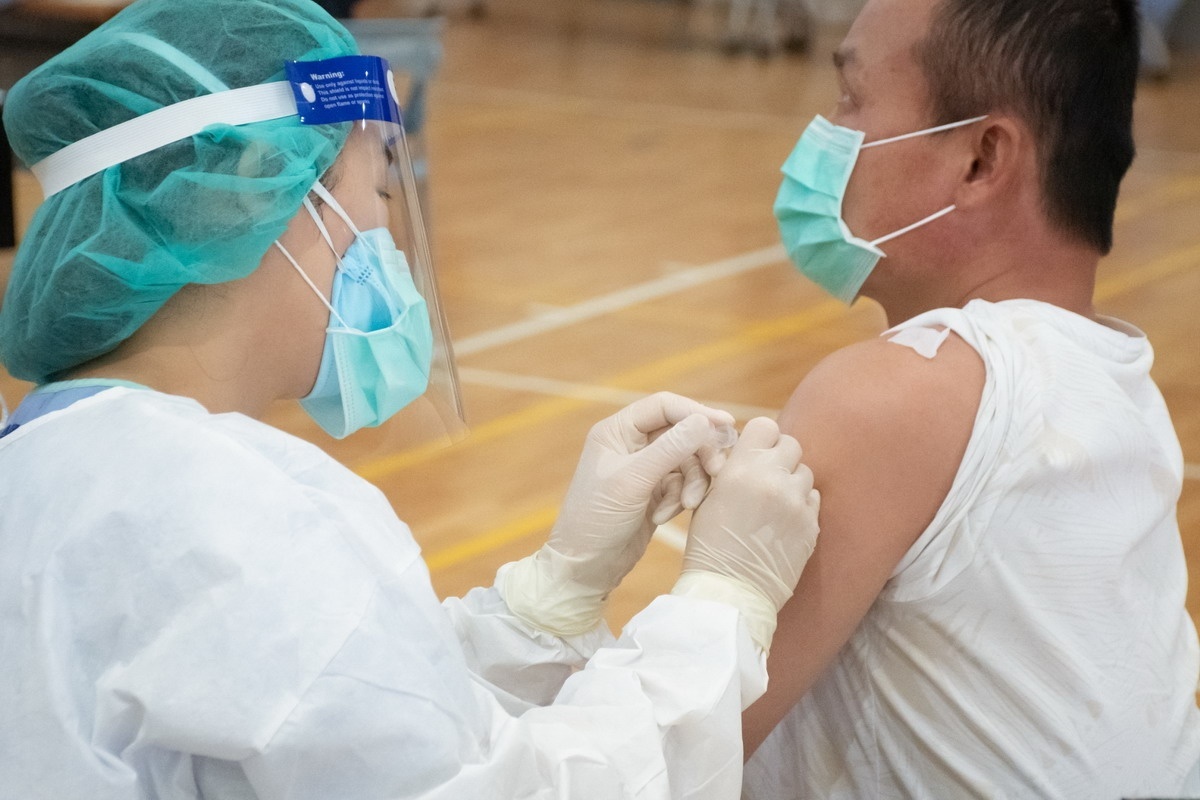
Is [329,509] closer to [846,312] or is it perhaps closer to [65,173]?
[65,173]

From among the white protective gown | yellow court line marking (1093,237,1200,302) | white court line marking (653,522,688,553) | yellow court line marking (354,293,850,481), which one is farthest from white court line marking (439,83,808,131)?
the white protective gown

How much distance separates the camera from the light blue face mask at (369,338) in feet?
4.78

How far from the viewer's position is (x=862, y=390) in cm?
148

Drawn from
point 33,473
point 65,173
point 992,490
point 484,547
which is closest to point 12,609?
point 33,473

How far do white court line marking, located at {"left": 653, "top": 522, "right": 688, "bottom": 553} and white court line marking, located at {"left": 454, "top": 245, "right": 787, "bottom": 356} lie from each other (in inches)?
49.0

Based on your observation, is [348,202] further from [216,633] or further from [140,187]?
[216,633]

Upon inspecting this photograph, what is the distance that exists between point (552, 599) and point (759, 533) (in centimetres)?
29

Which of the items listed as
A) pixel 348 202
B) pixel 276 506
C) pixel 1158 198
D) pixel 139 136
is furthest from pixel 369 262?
pixel 1158 198

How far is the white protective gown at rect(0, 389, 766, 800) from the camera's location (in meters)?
1.09

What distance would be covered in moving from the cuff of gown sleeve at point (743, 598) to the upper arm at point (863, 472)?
7cm

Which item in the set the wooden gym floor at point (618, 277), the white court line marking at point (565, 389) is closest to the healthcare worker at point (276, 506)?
the wooden gym floor at point (618, 277)

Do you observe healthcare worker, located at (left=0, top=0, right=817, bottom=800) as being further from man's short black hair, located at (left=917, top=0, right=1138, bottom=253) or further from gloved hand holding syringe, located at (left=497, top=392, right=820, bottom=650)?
man's short black hair, located at (left=917, top=0, right=1138, bottom=253)

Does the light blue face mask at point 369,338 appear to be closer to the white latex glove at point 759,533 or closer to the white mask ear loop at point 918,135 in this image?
the white latex glove at point 759,533

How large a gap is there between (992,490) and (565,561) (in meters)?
0.46
